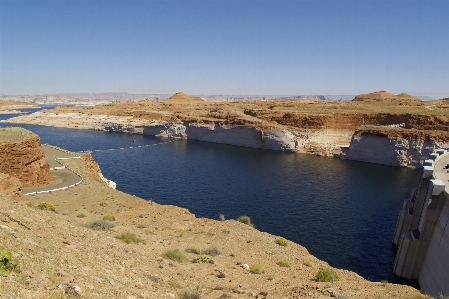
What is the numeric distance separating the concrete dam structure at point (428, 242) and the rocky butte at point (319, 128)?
36.2 metres

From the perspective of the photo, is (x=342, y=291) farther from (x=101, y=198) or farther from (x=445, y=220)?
(x=101, y=198)

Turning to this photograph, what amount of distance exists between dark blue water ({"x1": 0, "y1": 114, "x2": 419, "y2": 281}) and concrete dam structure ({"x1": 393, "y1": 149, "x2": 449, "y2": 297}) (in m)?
1.61

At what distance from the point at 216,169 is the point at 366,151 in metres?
29.6

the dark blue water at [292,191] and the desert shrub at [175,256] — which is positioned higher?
the desert shrub at [175,256]

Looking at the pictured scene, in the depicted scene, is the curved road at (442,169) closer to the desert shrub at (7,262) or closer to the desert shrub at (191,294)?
the desert shrub at (191,294)

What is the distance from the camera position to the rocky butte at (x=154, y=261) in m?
8.17

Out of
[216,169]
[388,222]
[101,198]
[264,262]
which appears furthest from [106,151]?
[264,262]

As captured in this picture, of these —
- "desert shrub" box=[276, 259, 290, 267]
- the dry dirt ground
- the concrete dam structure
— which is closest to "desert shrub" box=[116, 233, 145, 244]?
the dry dirt ground

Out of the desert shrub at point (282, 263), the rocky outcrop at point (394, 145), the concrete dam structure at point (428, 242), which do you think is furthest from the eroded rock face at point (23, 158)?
the rocky outcrop at point (394, 145)

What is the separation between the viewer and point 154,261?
13008 mm

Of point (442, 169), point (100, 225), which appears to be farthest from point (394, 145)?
point (100, 225)

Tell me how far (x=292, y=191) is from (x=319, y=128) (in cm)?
3569

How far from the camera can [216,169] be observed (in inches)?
2076

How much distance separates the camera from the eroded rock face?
26.2m
